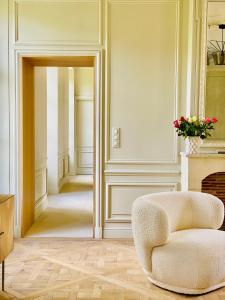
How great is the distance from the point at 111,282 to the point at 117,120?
2070mm

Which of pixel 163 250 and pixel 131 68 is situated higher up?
pixel 131 68

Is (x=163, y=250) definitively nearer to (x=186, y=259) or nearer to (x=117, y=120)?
(x=186, y=259)

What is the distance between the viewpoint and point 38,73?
5906 mm

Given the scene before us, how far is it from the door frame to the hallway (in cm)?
33

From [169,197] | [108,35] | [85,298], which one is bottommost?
[85,298]

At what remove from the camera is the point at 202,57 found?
15.3 ft

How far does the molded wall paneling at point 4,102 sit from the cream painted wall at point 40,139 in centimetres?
88

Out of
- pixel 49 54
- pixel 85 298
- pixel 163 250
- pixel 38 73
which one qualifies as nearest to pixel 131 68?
pixel 49 54

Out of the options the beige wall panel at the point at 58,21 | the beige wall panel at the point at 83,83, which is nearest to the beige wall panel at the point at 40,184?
the beige wall panel at the point at 58,21

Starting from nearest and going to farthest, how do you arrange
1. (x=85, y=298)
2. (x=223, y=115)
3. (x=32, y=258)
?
(x=85, y=298) → (x=32, y=258) → (x=223, y=115)

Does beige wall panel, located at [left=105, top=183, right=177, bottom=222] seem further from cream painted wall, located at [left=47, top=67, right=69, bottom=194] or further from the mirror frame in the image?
cream painted wall, located at [left=47, top=67, right=69, bottom=194]


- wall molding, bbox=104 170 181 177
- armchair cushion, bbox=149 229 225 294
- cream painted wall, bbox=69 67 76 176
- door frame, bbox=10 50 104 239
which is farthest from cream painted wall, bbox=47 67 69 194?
armchair cushion, bbox=149 229 225 294

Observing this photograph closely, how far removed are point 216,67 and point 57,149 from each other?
14.4ft

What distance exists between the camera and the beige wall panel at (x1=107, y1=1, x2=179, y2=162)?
4.82 metres
